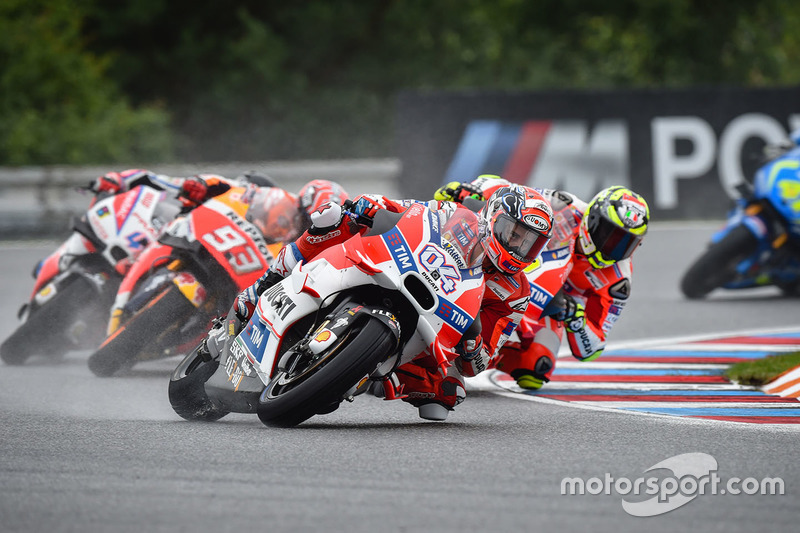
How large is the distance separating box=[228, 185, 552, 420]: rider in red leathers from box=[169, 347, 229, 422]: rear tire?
0.97 feet

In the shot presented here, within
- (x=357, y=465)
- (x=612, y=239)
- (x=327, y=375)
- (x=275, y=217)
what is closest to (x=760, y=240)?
(x=612, y=239)

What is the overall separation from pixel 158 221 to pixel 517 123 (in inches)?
399

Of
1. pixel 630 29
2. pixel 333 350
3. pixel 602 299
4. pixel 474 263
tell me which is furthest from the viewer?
pixel 630 29

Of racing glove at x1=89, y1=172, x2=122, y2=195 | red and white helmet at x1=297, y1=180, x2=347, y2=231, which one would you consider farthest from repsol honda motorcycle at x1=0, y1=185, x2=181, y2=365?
red and white helmet at x1=297, y1=180, x2=347, y2=231

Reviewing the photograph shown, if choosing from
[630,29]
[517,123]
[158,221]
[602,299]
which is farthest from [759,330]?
[630,29]

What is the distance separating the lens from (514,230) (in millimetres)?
6234

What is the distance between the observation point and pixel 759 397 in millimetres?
7551

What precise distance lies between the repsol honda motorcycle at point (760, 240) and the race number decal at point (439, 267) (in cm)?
719

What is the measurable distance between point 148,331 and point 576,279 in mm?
2662

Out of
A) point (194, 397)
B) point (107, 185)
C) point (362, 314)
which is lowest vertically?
point (194, 397)

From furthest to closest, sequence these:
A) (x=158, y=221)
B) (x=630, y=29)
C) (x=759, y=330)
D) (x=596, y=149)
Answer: (x=630, y=29) < (x=596, y=149) < (x=759, y=330) < (x=158, y=221)

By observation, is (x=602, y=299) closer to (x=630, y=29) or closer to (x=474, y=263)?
(x=474, y=263)

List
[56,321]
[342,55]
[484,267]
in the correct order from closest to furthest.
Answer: [484,267] → [56,321] → [342,55]

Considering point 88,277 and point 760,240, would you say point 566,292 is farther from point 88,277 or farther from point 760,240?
point 760,240
